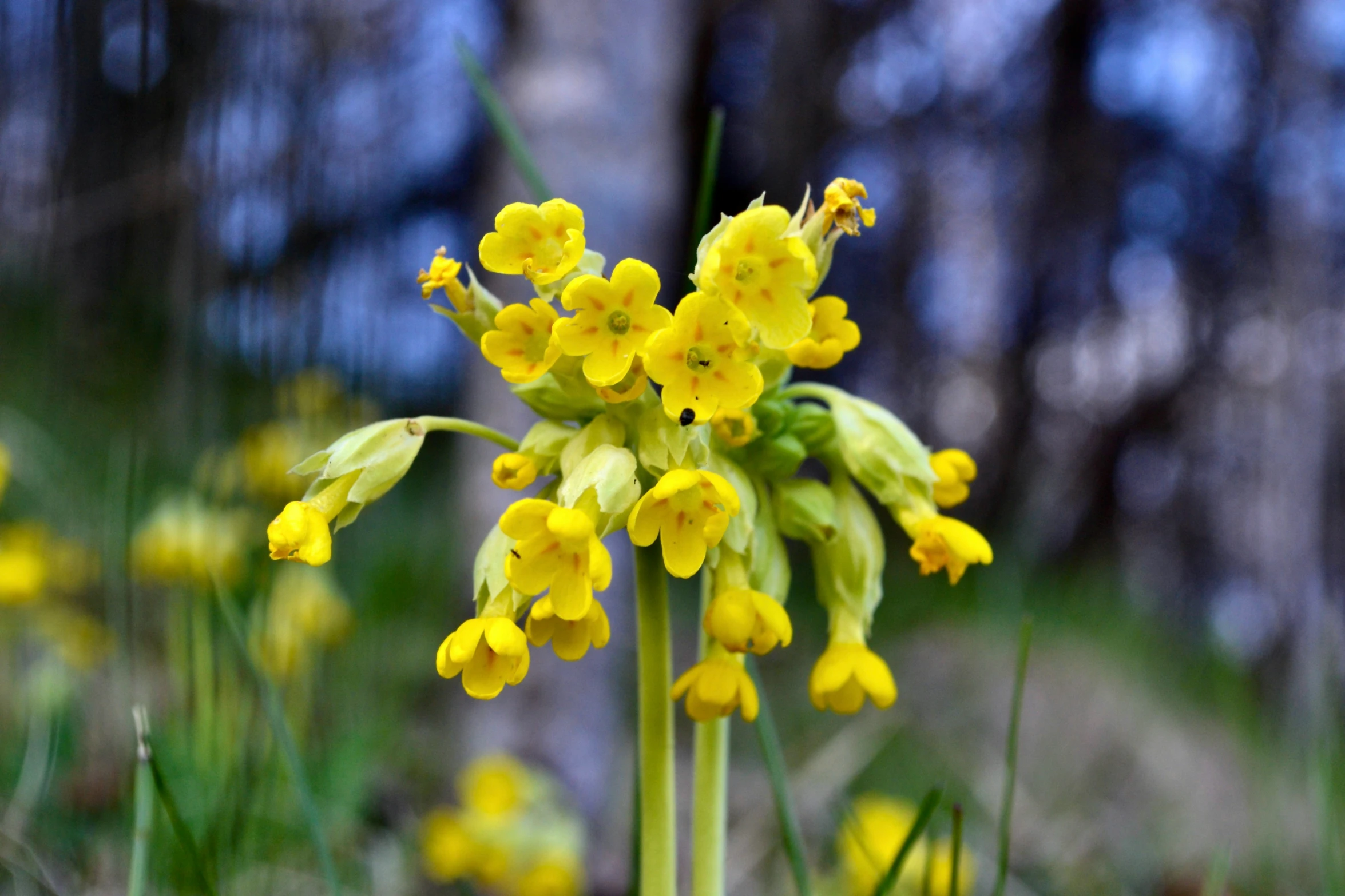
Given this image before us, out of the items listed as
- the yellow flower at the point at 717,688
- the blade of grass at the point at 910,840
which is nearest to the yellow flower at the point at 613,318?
the yellow flower at the point at 717,688

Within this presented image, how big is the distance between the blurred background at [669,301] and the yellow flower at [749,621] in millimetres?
639

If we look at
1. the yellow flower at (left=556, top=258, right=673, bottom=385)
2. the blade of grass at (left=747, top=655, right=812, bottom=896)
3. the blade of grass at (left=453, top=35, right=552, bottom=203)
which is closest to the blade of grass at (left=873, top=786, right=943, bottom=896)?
the blade of grass at (left=747, top=655, right=812, bottom=896)

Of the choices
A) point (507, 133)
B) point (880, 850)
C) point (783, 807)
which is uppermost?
point (507, 133)

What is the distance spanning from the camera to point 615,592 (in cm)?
271

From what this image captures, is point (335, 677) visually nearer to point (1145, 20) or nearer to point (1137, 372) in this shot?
point (1137, 372)

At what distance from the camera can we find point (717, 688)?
0.66 m

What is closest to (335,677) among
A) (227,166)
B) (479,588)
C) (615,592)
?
(615,592)

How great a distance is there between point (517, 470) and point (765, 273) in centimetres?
24

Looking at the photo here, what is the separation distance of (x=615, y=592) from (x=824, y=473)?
226cm

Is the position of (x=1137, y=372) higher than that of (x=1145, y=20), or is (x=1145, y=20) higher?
(x=1145, y=20)

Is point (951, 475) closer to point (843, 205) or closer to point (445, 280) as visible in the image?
point (843, 205)

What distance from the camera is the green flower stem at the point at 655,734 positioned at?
25.1 inches

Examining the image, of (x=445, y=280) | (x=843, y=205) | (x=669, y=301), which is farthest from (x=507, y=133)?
(x=669, y=301)

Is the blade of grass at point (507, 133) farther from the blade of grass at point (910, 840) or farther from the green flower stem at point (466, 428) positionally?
the blade of grass at point (910, 840)
